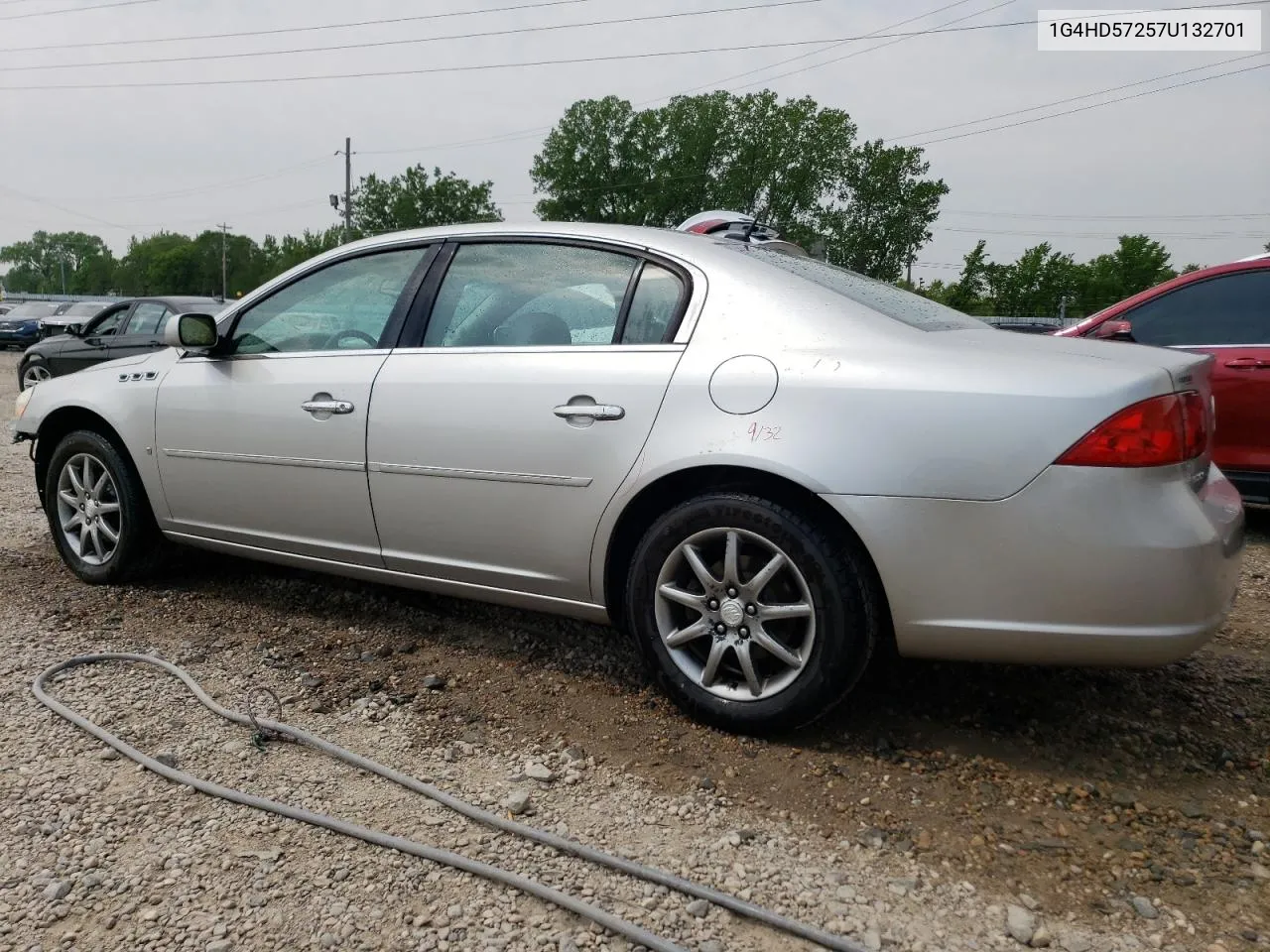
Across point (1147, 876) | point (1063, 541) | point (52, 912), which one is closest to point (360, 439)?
point (52, 912)

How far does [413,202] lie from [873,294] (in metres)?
71.9

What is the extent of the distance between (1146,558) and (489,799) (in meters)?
1.74

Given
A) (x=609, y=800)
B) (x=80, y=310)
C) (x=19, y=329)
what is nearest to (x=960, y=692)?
(x=609, y=800)

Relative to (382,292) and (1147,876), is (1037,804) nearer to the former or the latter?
(1147,876)

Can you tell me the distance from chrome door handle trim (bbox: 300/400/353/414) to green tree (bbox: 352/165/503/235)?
2729 inches

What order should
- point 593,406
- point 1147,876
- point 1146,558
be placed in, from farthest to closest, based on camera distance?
1. point 593,406
2. point 1146,558
3. point 1147,876

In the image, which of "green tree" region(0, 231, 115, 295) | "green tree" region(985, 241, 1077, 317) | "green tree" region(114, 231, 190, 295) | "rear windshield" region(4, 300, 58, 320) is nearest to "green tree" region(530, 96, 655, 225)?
"green tree" region(985, 241, 1077, 317)

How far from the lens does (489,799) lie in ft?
8.45

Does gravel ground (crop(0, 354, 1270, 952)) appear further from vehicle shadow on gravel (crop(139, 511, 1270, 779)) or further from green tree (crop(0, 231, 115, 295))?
green tree (crop(0, 231, 115, 295))

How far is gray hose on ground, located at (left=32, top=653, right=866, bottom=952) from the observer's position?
205 centimetres

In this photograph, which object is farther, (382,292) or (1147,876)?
(382,292)

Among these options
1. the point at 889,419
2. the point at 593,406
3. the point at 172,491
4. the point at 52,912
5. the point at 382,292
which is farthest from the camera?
the point at 172,491

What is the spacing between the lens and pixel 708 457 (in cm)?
281

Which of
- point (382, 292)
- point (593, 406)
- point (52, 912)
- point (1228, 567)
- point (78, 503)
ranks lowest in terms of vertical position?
point (52, 912)
